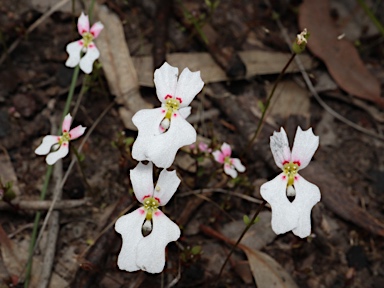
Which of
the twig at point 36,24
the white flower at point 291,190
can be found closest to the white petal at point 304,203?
the white flower at point 291,190

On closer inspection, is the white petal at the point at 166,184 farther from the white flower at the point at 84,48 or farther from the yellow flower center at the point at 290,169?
the white flower at the point at 84,48

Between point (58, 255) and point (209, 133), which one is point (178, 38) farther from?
point (58, 255)

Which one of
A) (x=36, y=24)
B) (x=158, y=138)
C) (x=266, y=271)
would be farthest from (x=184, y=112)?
(x=36, y=24)

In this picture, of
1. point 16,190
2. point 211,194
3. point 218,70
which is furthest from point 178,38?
point 16,190

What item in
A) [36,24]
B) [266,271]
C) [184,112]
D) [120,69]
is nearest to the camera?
[184,112]

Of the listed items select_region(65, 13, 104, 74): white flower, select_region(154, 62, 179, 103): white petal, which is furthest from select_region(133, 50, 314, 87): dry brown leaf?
select_region(154, 62, 179, 103): white petal

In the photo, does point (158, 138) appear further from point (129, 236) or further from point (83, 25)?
point (83, 25)

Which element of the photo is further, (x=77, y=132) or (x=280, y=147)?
(x=77, y=132)

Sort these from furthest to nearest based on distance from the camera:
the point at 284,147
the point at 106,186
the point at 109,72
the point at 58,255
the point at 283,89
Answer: the point at 283,89, the point at 109,72, the point at 106,186, the point at 58,255, the point at 284,147
